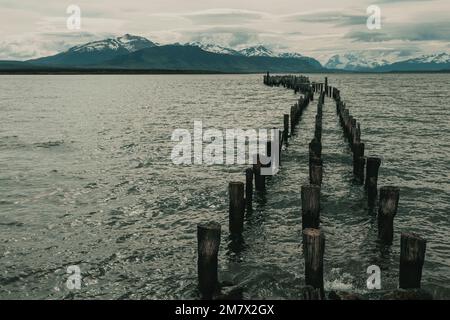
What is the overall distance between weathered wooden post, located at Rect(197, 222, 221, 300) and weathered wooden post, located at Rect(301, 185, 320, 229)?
3.48 m

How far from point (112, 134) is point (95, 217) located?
63.1 ft

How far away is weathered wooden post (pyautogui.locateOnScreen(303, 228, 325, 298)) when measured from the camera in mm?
8852

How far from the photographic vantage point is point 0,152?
2597cm

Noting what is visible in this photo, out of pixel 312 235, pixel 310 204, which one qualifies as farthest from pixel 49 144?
pixel 312 235

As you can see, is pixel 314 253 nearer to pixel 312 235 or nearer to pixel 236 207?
pixel 312 235

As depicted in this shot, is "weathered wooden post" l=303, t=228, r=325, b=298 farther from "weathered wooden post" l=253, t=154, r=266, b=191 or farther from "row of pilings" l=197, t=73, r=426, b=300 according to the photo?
"weathered wooden post" l=253, t=154, r=266, b=191

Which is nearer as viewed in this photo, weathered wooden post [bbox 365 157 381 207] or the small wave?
weathered wooden post [bbox 365 157 381 207]

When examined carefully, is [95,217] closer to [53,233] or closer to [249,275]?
[53,233]

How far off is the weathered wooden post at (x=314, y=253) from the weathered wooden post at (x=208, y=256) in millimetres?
1854

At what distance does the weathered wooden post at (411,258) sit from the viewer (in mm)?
8930

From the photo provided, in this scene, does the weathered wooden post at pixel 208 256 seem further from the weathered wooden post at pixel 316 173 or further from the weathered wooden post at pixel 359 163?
the weathered wooden post at pixel 359 163

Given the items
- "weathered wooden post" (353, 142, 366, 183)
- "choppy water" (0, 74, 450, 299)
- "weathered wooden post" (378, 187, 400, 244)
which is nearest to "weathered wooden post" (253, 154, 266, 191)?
"choppy water" (0, 74, 450, 299)

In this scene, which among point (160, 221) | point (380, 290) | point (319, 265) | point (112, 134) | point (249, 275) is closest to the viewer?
point (319, 265)
